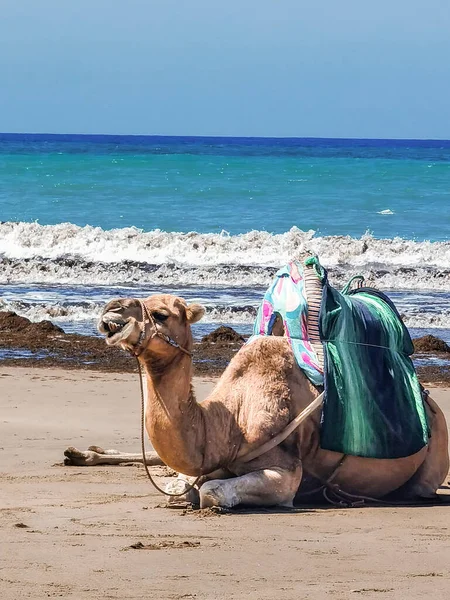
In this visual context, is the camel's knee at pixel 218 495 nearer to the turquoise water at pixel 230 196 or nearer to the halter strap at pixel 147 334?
the halter strap at pixel 147 334

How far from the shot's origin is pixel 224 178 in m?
57.6

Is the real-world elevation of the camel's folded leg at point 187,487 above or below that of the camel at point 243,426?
below

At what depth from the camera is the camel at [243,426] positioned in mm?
6473

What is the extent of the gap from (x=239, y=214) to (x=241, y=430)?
1268 inches

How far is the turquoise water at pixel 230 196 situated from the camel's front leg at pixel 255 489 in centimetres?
2558

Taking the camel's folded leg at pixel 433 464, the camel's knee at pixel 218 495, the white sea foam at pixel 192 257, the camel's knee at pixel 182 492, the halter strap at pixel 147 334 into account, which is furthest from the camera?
the white sea foam at pixel 192 257

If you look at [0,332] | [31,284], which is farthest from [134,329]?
[31,284]

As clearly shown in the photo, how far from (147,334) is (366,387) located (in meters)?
1.56

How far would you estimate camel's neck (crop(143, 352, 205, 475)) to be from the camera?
21.5 ft

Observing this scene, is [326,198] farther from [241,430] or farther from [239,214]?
[241,430]

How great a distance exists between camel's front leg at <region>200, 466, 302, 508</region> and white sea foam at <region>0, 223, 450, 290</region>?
15253 mm

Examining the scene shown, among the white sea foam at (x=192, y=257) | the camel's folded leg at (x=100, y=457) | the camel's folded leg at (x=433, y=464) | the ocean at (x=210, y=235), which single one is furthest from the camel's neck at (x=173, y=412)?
the white sea foam at (x=192, y=257)

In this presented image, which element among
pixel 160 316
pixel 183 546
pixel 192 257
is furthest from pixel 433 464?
pixel 192 257

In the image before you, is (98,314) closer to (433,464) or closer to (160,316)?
(433,464)
